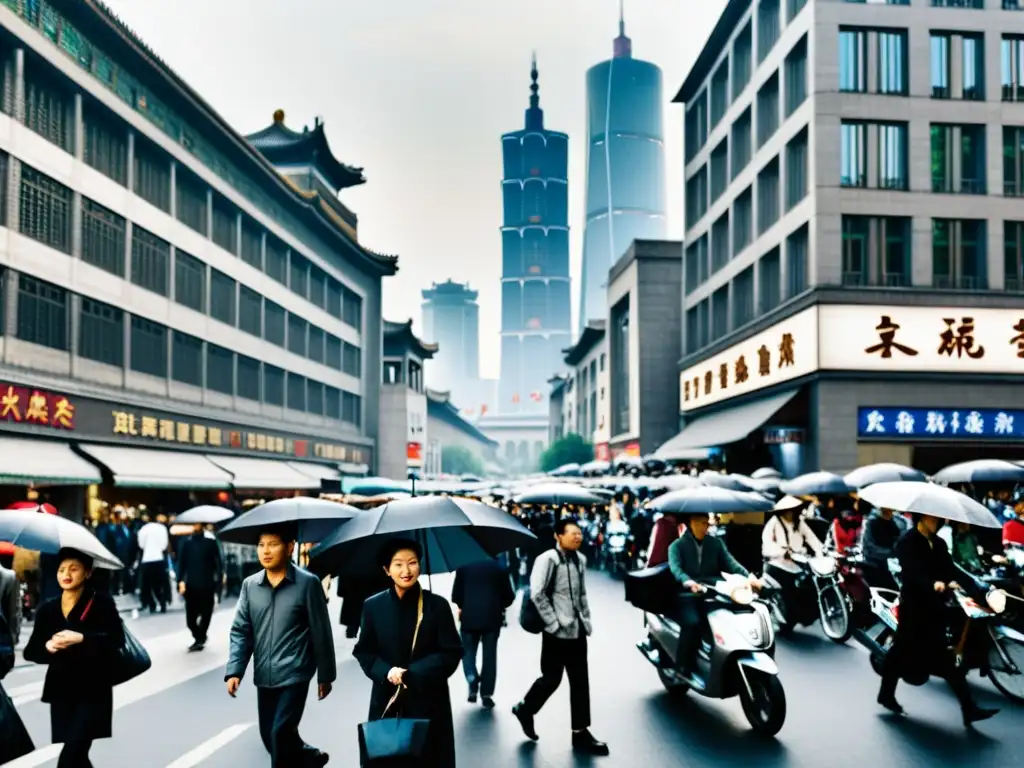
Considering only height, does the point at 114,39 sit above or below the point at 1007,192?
above

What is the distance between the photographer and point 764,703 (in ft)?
27.4

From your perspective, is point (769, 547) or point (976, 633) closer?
point (976, 633)

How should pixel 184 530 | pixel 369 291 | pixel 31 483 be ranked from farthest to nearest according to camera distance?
1. pixel 369 291
2. pixel 31 483
3. pixel 184 530

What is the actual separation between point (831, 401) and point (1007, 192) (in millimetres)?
7935

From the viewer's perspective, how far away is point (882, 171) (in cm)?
3089

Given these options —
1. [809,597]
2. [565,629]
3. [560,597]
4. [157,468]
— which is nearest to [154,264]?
[157,468]

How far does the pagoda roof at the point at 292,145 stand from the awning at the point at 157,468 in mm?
24804

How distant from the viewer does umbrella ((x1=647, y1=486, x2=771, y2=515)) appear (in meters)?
10.0

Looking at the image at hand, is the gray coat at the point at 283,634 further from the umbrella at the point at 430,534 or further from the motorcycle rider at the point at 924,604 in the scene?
the motorcycle rider at the point at 924,604

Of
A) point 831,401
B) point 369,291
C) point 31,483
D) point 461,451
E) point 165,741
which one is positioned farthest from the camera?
point 461,451

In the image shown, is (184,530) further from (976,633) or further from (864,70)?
(864,70)

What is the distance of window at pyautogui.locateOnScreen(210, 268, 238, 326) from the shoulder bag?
37.4m

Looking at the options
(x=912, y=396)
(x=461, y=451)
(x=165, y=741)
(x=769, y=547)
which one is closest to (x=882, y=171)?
(x=912, y=396)

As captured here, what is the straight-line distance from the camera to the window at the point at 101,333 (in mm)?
29250
